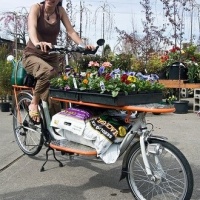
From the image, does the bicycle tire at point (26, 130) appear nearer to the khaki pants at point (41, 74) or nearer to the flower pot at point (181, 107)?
the khaki pants at point (41, 74)

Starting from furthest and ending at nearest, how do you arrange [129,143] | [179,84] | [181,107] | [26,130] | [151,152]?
1. [179,84]
2. [181,107]
3. [26,130]
4. [129,143]
5. [151,152]

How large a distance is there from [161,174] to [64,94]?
4.01 ft

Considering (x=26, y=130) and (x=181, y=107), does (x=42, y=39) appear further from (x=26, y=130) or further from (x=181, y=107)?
(x=181, y=107)

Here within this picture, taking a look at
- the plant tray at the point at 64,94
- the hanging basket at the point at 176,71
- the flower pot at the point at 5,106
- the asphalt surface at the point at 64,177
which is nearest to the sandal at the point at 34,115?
the plant tray at the point at 64,94

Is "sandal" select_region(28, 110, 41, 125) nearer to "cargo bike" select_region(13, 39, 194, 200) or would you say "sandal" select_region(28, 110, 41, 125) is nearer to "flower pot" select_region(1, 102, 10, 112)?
"cargo bike" select_region(13, 39, 194, 200)

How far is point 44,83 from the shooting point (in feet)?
13.1

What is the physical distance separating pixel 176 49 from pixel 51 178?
22.1ft

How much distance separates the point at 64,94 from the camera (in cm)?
370

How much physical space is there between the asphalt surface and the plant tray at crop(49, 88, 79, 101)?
2.98ft

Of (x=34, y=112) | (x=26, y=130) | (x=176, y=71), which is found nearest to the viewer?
(x=34, y=112)

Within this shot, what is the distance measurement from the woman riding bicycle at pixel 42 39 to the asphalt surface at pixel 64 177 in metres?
0.63

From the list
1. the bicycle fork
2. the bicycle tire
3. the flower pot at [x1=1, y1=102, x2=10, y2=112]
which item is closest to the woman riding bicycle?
the bicycle tire

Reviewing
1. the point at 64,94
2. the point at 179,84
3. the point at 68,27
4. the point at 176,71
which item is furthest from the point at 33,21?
the point at 176,71

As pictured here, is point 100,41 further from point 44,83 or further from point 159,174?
point 159,174
